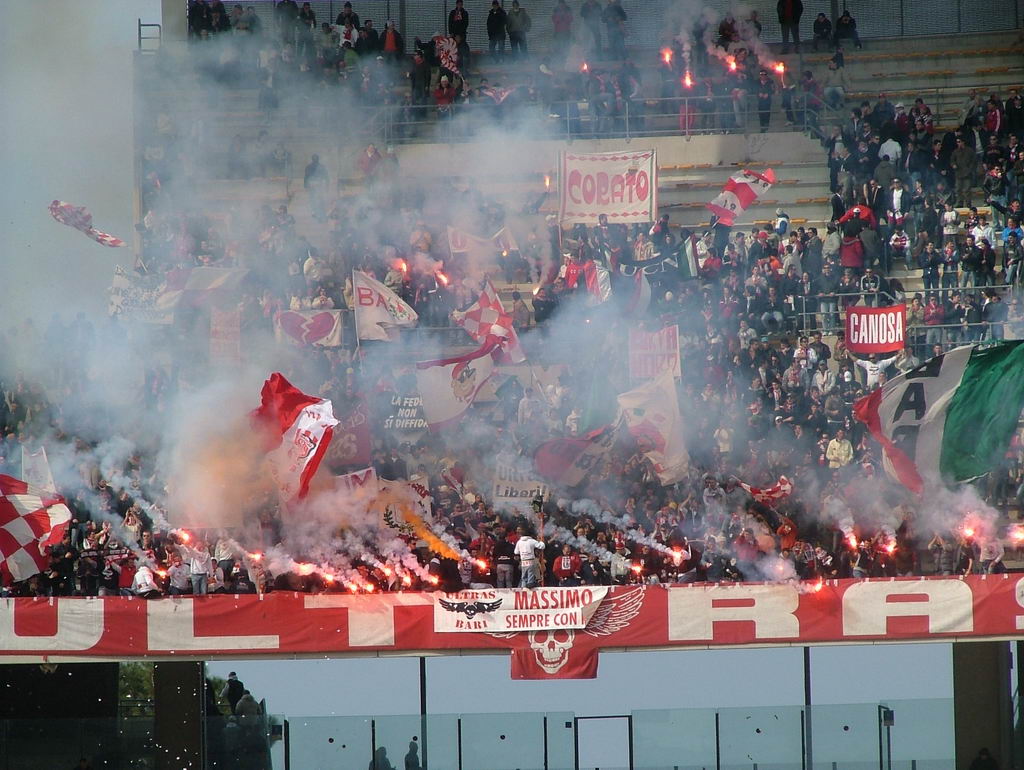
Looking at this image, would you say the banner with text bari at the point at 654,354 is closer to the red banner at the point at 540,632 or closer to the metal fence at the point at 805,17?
the red banner at the point at 540,632

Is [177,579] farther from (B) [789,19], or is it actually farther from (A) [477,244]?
(B) [789,19]

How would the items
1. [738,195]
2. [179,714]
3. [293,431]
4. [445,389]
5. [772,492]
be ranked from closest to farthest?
[293,431] → [772,492] → [179,714] → [445,389] → [738,195]

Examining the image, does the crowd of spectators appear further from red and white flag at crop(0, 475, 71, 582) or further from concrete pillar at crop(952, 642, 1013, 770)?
concrete pillar at crop(952, 642, 1013, 770)

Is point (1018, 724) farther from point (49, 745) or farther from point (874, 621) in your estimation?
→ point (49, 745)

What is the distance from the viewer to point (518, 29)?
29.2 meters

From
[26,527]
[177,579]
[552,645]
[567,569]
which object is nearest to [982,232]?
[567,569]

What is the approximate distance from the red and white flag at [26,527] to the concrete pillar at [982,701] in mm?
10846

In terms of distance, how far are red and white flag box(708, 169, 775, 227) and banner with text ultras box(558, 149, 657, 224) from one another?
0.96 meters

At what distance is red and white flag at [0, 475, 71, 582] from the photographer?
20297 millimetres

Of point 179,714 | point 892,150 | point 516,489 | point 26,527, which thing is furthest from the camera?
point 892,150

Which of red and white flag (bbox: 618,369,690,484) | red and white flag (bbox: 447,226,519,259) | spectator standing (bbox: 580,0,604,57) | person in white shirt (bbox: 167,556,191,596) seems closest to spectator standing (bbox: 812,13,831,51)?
spectator standing (bbox: 580,0,604,57)

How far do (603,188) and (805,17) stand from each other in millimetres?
6493

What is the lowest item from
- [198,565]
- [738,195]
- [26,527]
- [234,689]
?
[234,689]

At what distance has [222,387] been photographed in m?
24.2
